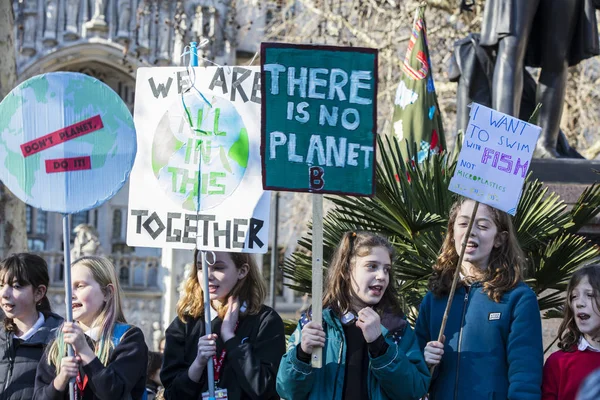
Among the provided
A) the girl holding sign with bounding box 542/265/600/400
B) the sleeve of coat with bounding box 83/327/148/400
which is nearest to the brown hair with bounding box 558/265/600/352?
the girl holding sign with bounding box 542/265/600/400

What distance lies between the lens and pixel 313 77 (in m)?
4.99

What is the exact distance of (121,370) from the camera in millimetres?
5141

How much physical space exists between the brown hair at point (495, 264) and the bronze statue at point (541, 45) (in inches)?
116

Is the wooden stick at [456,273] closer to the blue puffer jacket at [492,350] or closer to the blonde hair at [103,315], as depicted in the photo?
the blue puffer jacket at [492,350]

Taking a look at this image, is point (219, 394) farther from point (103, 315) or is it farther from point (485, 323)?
point (485, 323)

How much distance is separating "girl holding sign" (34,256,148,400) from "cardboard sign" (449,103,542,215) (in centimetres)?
145

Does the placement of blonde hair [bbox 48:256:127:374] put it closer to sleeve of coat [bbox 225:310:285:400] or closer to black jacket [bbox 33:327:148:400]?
black jacket [bbox 33:327:148:400]

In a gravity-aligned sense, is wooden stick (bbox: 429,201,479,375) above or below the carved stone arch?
below

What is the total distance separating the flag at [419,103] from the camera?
10.5 meters

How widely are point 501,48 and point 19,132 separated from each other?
3887 millimetres

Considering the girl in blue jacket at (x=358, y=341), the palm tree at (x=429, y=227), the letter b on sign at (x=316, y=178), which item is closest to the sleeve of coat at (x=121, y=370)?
the girl in blue jacket at (x=358, y=341)

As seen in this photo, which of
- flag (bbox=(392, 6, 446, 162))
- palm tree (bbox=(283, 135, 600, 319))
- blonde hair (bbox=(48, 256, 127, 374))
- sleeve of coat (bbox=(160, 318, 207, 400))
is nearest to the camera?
blonde hair (bbox=(48, 256, 127, 374))

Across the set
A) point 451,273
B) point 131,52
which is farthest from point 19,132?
point 131,52

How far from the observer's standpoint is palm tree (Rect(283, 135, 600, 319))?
6324 mm
